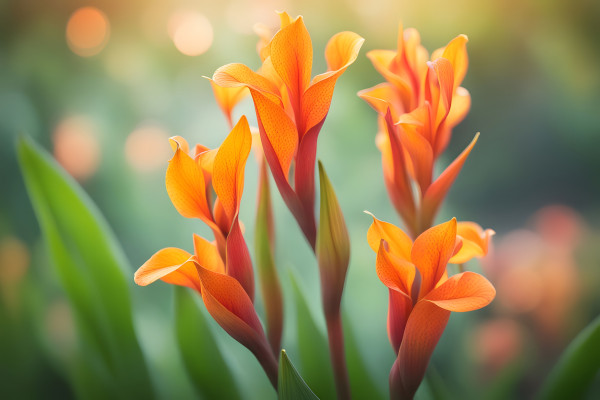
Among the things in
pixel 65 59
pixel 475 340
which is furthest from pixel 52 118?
pixel 475 340

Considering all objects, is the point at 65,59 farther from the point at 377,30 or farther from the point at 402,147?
the point at 402,147

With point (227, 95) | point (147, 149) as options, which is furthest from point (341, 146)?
point (227, 95)

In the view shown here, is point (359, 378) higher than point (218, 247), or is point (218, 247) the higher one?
point (218, 247)

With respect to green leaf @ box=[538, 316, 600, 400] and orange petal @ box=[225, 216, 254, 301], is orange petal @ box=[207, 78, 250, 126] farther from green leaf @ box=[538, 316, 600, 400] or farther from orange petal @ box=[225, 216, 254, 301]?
green leaf @ box=[538, 316, 600, 400]

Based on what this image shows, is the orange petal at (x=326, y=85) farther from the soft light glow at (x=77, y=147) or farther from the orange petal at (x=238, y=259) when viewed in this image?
the soft light glow at (x=77, y=147)

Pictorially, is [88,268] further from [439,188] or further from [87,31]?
[87,31]

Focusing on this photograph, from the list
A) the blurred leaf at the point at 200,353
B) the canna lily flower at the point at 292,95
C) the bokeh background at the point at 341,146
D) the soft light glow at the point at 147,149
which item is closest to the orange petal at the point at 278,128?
the canna lily flower at the point at 292,95
